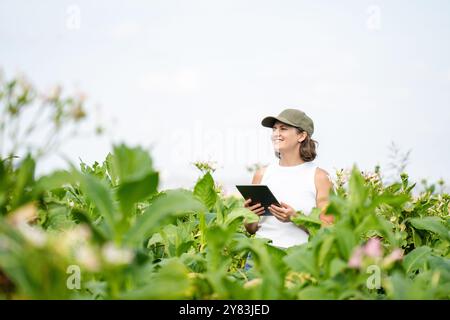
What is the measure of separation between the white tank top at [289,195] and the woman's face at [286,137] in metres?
0.16

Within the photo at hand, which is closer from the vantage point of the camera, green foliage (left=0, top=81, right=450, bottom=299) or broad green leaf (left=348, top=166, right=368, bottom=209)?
green foliage (left=0, top=81, right=450, bottom=299)

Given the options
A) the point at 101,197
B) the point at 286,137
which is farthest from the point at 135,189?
the point at 286,137

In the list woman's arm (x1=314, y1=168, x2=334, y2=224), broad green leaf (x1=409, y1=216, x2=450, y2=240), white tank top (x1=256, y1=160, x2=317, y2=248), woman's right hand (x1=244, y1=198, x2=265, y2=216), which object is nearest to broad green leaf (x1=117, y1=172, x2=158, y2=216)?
broad green leaf (x1=409, y1=216, x2=450, y2=240)

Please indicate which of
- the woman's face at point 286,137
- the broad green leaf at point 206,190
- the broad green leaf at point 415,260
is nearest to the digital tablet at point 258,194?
the woman's face at point 286,137

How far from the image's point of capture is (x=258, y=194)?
3.67 metres

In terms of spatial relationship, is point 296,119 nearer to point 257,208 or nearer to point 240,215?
point 257,208

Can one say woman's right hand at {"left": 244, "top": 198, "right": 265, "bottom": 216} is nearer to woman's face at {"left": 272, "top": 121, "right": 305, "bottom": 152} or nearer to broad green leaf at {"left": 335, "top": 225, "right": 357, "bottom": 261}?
woman's face at {"left": 272, "top": 121, "right": 305, "bottom": 152}

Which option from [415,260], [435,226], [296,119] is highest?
[296,119]

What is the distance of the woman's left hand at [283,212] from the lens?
3696 mm

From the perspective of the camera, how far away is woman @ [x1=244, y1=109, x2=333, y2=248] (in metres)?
4.03

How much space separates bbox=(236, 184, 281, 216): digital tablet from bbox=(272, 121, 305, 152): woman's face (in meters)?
0.76

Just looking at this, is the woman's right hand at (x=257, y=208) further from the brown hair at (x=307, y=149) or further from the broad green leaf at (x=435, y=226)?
the broad green leaf at (x=435, y=226)

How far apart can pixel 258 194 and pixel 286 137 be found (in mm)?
915
